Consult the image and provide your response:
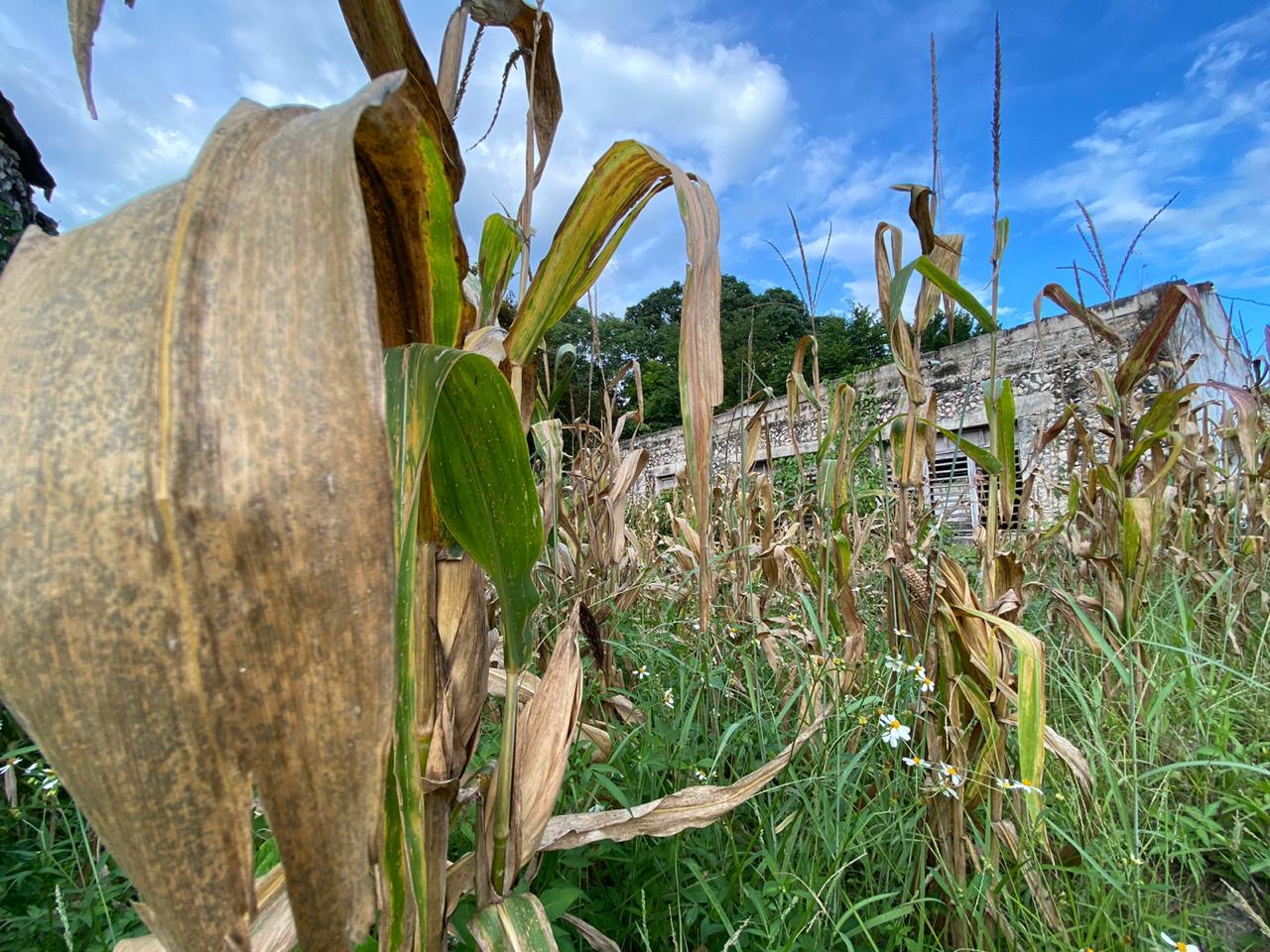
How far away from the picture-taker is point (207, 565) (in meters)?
0.20

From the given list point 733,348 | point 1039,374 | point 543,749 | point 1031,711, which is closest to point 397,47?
point 543,749

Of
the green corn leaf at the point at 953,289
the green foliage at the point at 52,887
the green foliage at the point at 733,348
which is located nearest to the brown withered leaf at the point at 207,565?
the green foliage at the point at 52,887

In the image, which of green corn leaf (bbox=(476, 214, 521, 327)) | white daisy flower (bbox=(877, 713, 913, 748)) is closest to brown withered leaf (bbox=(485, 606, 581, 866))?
green corn leaf (bbox=(476, 214, 521, 327))

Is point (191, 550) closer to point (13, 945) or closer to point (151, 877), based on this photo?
point (151, 877)

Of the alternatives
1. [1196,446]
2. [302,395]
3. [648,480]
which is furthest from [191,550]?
[648,480]

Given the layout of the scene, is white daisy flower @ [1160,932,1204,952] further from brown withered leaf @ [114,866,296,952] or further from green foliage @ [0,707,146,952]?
green foliage @ [0,707,146,952]

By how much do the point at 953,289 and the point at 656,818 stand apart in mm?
876

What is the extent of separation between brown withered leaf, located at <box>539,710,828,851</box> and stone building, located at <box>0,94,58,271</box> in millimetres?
2595

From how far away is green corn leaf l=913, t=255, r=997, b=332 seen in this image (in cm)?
96

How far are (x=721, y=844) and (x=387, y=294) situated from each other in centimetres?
96

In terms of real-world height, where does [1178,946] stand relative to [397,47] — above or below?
below

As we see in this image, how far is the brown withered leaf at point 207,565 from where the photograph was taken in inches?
7.5

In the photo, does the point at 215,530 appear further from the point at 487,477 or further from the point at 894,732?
the point at 894,732

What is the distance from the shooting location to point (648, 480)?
4.66 m
